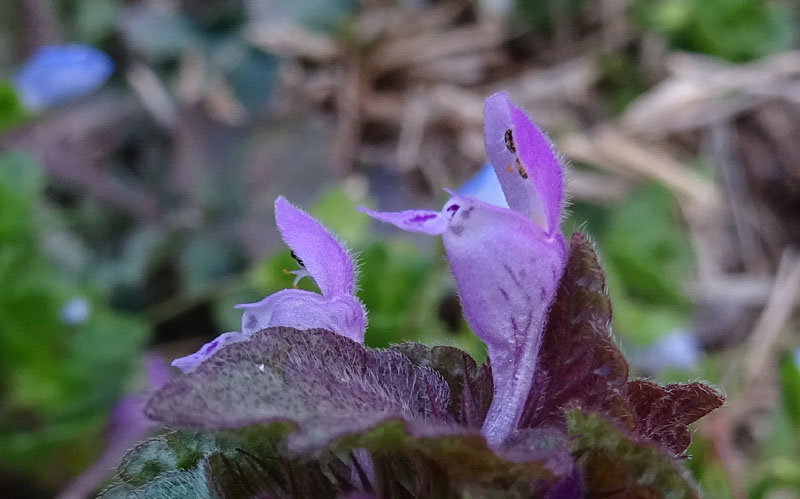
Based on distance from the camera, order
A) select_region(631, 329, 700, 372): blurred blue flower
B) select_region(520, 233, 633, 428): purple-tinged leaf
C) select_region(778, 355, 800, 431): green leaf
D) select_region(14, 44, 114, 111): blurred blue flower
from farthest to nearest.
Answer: select_region(631, 329, 700, 372): blurred blue flower < select_region(14, 44, 114, 111): blurred blue flower < select_region(778, 355, 800, 431): green leaf < select_region(520, 233, 633, 428): purple-tinged leaf

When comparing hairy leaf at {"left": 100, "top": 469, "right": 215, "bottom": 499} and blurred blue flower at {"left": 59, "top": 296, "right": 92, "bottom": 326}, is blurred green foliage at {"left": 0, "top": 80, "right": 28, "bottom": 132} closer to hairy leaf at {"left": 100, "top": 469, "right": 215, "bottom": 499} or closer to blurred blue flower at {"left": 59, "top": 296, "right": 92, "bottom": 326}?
blurred blue flower at {"left": 59, "top": 296, "right": 92, "bottom": 326}

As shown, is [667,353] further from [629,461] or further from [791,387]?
[629,461]

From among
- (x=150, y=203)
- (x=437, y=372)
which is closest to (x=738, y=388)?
(x=150, y=203)

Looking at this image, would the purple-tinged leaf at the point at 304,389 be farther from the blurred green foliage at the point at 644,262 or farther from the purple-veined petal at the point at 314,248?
the blurred green foliage at the point at 644,262

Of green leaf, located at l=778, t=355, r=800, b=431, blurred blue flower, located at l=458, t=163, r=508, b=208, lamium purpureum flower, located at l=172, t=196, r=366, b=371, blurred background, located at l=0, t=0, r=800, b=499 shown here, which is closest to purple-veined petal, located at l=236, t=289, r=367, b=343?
lamium purpureum flower, located at l=172, t=196, r=366, b=371

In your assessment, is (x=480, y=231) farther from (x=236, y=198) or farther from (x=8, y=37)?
(x=8, y=37)
